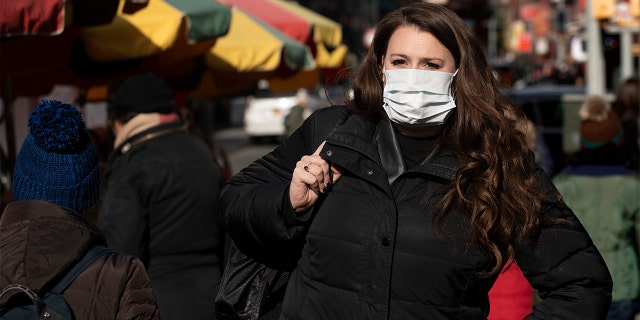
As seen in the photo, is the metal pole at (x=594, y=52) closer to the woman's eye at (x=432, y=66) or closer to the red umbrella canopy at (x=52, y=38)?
the red umbrella canopy at (x=52, y=38)

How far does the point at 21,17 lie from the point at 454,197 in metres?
2.32

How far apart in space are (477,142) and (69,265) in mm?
1120

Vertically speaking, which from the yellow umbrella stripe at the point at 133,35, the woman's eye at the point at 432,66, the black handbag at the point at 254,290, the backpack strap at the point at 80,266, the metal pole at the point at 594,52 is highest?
the woman's eye at the point at 432,66

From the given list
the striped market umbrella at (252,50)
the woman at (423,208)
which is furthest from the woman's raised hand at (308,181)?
the striped market umbrella at (252,50)

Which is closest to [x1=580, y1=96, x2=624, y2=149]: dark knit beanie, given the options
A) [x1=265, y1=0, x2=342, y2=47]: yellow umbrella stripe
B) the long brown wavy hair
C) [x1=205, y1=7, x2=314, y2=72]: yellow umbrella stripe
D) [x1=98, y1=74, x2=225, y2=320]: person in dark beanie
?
[x1=98, y1=74, x2=225, y2=320]: person in dark beanie

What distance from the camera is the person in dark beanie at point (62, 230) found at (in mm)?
2236

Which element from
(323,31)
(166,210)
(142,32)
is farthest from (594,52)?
(166,210)

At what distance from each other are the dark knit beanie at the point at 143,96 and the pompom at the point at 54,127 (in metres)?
2.10

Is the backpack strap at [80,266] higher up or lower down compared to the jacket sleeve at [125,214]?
higher up

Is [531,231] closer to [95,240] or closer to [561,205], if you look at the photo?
[561,205]

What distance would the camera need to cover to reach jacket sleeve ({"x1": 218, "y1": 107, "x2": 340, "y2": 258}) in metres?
2.52

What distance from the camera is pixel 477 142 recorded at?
2.60 metres

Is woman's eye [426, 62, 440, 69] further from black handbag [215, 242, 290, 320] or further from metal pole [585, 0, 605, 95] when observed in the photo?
metal pole [585, 0, 605, 95]

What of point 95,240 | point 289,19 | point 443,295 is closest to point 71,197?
point 95,240
